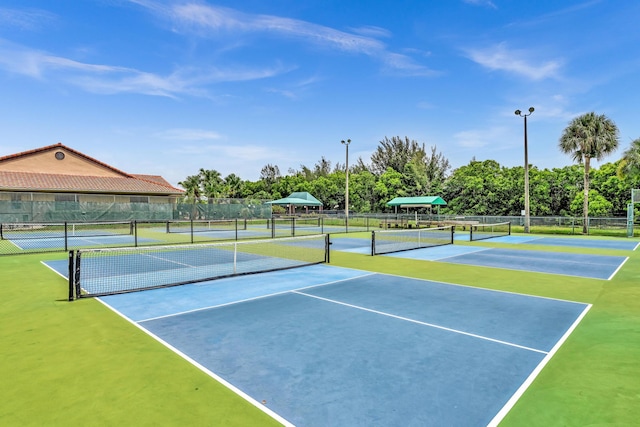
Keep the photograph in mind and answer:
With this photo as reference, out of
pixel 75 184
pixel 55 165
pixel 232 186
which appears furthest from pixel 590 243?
pixel 232 186

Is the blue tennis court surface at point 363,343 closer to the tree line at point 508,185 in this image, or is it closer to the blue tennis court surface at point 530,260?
the blue tennis court surface at point 530,260

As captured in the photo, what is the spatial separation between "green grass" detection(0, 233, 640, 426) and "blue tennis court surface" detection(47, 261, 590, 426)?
0.24 m

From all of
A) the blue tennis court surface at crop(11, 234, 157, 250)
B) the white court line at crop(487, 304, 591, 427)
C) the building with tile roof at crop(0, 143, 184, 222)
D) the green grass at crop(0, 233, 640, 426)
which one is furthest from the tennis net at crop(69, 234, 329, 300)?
the building with tile roof at crop(0, 143, 184, 222)

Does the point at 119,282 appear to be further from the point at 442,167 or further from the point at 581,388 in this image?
the point at 442,167

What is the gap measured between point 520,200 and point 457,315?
41.5 m

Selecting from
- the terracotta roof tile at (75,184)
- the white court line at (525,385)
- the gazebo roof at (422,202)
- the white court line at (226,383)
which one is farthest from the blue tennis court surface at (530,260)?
the terracotta roof tile at (75,184)

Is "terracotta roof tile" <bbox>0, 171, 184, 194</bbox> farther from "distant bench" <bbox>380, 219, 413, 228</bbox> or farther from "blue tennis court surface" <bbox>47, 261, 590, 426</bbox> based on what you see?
"blue tennis court surface" <bbox>47, 261, 590, 426</bbox>

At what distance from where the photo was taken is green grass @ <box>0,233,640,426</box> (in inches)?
152

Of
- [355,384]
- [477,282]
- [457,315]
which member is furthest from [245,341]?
[477,282]

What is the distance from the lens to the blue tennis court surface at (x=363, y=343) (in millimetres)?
4074

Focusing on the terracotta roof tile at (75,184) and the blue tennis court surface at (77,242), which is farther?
the terracotta roof tile at (75,184)

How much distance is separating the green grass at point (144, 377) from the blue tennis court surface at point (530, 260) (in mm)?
4820

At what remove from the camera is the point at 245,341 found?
5.93 meters

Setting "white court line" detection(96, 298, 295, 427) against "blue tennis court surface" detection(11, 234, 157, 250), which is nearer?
"white court line" detection(96, 298, 295, 427)
